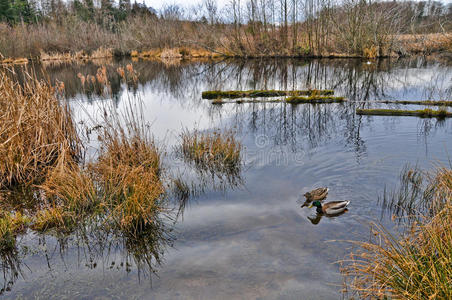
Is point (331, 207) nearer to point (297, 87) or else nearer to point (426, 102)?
point (426, 102)

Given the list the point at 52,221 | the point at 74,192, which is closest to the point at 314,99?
the point at 74,192

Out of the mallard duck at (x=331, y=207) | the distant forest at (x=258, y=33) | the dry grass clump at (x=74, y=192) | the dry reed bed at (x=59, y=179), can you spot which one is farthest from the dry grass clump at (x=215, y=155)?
the distant forest at (x=258, y=33)

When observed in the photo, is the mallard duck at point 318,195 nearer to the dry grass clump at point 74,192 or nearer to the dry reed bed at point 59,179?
the dry reed bed at point 59,179

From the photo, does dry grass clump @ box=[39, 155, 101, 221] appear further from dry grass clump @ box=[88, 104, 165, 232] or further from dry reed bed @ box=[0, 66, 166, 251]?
dry grass clump @ box=[88, 104, 165, 232]

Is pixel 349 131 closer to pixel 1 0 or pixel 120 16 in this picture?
pixel 1 0

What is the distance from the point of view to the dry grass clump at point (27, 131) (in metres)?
5.69

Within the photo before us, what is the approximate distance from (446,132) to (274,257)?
7251 mm

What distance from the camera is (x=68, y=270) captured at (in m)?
3.92

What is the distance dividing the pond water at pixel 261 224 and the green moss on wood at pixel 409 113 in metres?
0.26

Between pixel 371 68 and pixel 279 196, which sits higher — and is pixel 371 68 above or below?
above

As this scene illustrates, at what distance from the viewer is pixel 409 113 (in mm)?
10297

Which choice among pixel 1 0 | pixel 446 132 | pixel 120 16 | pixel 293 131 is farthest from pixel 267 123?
pixel 120 16

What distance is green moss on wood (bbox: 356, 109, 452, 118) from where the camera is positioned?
989 centimetres

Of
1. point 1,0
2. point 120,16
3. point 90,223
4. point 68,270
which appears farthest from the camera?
point 120,16
